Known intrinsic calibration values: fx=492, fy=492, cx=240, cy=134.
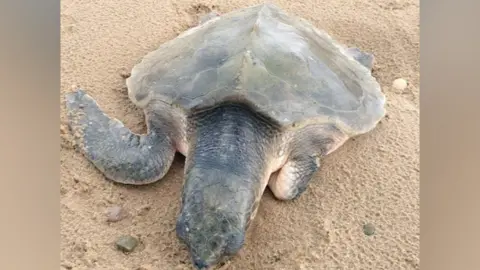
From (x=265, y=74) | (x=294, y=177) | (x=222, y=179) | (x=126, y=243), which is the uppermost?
(x=265, y=74)

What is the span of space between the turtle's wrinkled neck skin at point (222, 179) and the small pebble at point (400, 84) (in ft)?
1.84

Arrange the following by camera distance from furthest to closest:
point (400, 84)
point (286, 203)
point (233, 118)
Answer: point (400, 84), point (286, 203), point (233, 118)

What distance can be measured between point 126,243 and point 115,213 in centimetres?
10

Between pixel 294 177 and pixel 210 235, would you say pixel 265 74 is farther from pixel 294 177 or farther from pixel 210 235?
pixel 210 235

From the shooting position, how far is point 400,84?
161 cm

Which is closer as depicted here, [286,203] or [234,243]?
[234,243]

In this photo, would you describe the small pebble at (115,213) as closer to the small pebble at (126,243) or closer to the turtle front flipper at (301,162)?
the small pebble at (126,243)

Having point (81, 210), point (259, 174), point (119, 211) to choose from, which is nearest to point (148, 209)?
point (119, 211)

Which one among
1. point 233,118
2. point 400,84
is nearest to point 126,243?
point 233,118

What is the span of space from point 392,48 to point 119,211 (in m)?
1.07

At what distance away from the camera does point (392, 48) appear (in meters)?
1.71

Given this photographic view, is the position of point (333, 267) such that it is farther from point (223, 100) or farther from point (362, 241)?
point (223, 100)

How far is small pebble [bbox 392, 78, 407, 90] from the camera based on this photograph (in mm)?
1601

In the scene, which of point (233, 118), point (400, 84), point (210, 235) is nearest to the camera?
point (210, 235)
